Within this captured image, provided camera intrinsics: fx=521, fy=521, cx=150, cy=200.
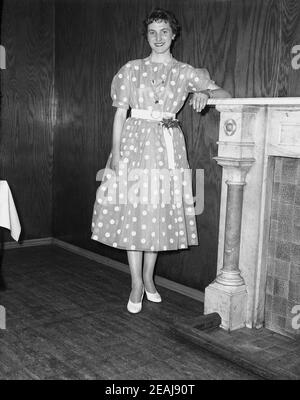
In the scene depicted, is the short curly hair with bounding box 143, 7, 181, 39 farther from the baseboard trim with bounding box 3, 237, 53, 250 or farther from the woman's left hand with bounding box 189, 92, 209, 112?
the baseboard trim with bounding box 3, 237, 53, 250

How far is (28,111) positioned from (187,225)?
76.0 inches

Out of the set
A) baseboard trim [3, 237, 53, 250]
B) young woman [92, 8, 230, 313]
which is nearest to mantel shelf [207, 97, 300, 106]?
young woman [92, 8, 230, 313]

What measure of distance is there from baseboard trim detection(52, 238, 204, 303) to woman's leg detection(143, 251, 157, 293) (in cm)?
24

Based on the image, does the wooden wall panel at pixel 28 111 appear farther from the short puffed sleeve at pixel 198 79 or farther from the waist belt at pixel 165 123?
the short puffed sleeve at pixel 198 79

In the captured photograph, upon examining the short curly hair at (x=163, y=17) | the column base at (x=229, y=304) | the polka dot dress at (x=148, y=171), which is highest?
the short curly hair at (x=163, y=17)

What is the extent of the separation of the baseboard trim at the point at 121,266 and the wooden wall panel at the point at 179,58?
38mm

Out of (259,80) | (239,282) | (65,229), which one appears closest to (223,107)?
(259,80)

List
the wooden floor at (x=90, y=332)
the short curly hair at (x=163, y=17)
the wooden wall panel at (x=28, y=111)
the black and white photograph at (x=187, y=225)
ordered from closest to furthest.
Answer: the wooden floor at (x=90, y=332), the black and white photograph at (x=187, y=225), the short curly hair at (x=163, y=17), the wooden wall panel at (x=28, y=111)

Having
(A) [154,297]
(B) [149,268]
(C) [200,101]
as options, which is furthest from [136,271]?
(C) [200,101]

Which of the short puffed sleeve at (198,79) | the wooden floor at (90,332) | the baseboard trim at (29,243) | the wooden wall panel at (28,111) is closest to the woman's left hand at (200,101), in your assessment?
the short puffed sleeve at (198,79)

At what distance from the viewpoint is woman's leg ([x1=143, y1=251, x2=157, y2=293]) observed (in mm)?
2828

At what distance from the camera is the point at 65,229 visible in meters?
4.13

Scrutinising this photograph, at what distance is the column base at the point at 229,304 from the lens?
2.43m

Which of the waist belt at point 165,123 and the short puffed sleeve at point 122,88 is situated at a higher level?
the short puffed sleeve at point 122,88
